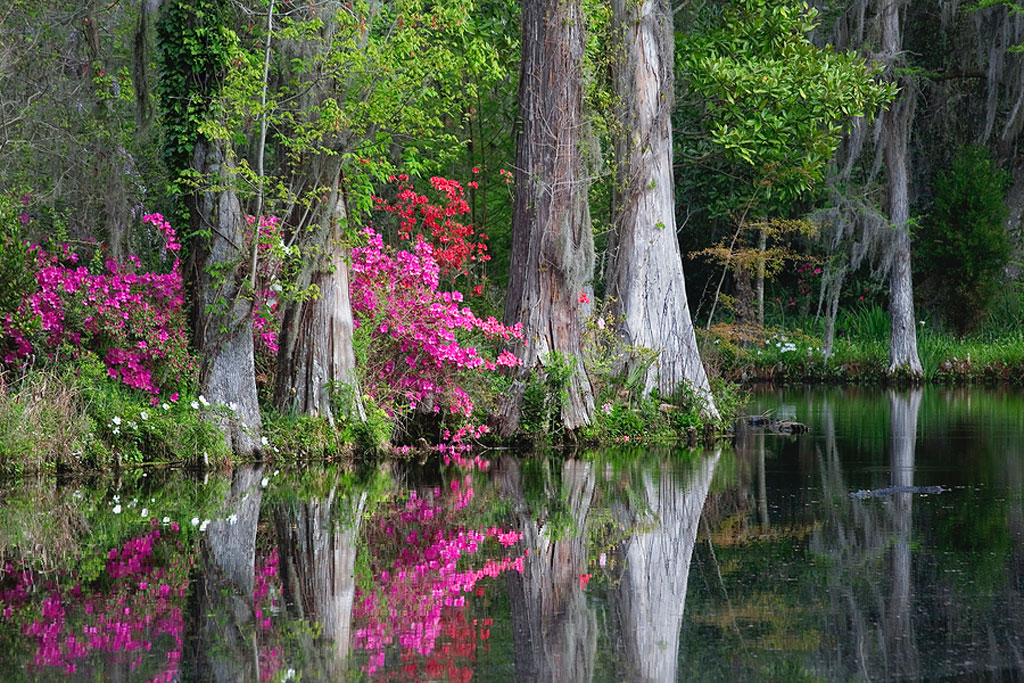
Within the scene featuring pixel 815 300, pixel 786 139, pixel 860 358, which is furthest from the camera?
pixel 815 300

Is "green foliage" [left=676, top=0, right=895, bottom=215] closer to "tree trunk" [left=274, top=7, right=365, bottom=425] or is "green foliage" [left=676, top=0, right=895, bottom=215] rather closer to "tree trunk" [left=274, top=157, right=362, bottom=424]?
"tree trunk" [left=274, top=7, right=365, bottom=425]

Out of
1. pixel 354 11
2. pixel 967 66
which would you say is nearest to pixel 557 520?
pixel 354 11

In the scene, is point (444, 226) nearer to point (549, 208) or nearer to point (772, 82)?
point (549, 208)

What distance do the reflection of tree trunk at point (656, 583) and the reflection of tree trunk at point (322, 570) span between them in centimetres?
132

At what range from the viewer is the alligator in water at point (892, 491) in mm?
11398

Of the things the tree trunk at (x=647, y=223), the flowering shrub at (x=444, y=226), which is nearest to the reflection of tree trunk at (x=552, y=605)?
the tree trunk at (x=647, y=223)

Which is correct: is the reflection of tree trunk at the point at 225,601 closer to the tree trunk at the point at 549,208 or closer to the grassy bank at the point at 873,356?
the tree trunk at the point at 549,208

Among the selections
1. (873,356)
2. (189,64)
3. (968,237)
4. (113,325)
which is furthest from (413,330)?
(968,237)

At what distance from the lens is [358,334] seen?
625 inches

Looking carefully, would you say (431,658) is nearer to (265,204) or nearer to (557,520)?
(557,520)

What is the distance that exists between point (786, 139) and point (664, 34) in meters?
2.79

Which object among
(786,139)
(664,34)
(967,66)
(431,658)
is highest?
(967,66)

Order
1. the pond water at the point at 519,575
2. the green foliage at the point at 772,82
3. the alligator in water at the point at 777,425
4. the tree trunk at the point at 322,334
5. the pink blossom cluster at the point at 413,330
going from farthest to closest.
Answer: the green foliage at the point at 772,82 < the alligator in water at the point at 777,425 < the pink blossom cluster at the point at 413,330 < the tree trunk at the point at 322,334 < the pond water at the point at 519,575

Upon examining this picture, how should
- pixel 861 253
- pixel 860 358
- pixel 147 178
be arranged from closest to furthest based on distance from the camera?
pixel 147 178 → pixel 861 253 → pixel 860 358
